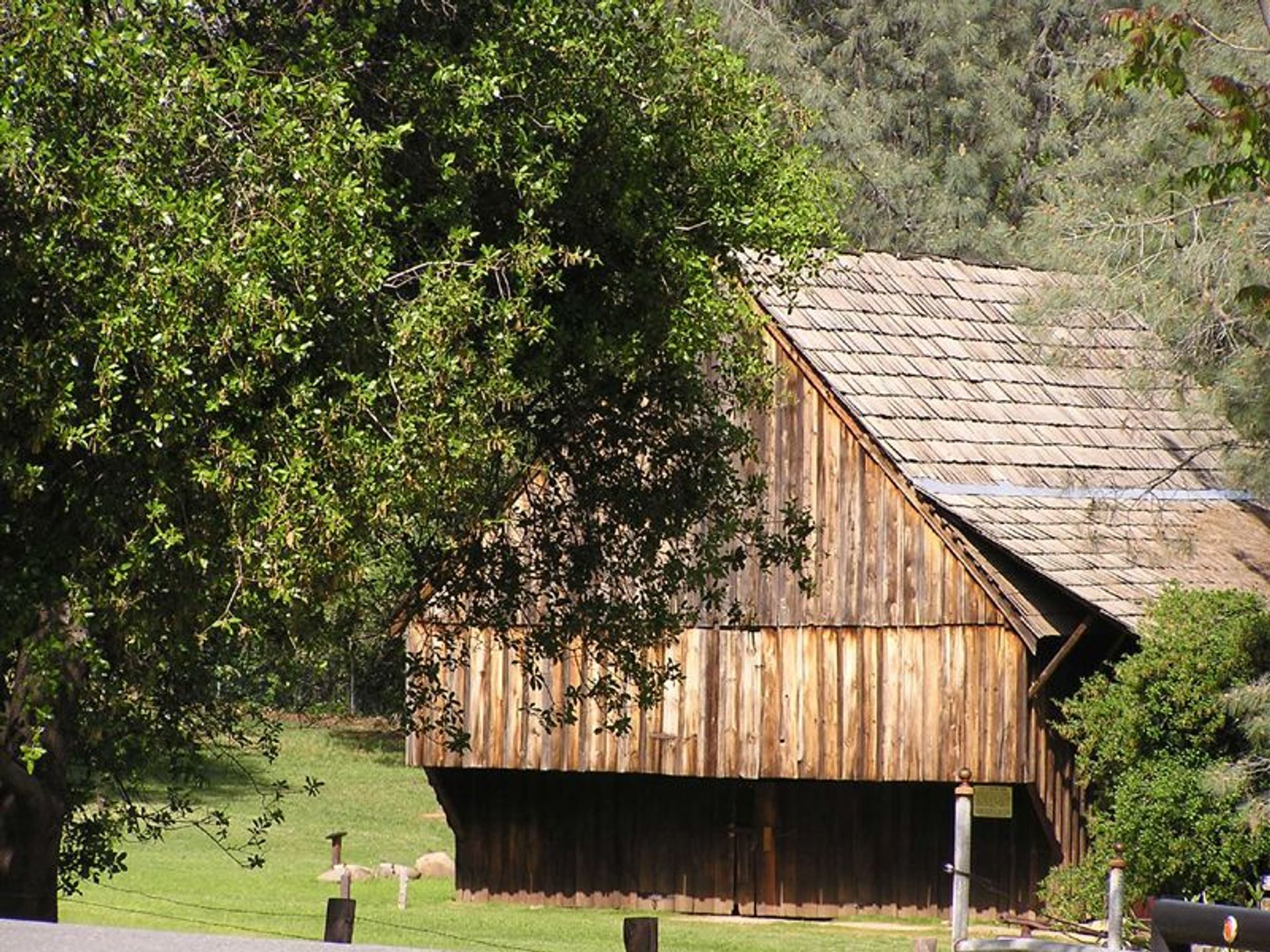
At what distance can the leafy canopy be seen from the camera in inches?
476

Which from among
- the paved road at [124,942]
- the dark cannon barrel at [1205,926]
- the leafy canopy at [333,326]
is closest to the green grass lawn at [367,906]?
the leafy canopy at [333,326]

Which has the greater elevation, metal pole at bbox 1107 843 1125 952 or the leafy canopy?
the leafy canopy

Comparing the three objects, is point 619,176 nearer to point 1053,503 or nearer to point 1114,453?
point 1053,503

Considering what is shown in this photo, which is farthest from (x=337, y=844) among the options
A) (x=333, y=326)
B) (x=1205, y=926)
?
(x=1205, y=926)

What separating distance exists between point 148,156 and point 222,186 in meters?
0.44

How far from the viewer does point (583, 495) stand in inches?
667

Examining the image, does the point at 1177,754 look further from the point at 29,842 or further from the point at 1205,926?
the point at 1205,926

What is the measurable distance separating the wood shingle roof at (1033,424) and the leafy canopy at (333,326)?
8.46 m

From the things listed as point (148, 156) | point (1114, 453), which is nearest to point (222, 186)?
point (148, 156)

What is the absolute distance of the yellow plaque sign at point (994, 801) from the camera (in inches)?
1040

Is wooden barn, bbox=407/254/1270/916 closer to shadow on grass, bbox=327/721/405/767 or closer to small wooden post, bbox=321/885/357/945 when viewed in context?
small wooden post, bbox=321/885/357/945

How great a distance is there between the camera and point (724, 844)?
2980cm

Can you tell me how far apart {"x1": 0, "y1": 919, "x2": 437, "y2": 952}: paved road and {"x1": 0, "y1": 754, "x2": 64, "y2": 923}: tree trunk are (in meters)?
8.62

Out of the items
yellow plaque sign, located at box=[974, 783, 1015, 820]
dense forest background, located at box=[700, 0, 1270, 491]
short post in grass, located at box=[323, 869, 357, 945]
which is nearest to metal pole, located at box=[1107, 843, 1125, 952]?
short post in grass, located at box=[323, 869, 357, 945]
